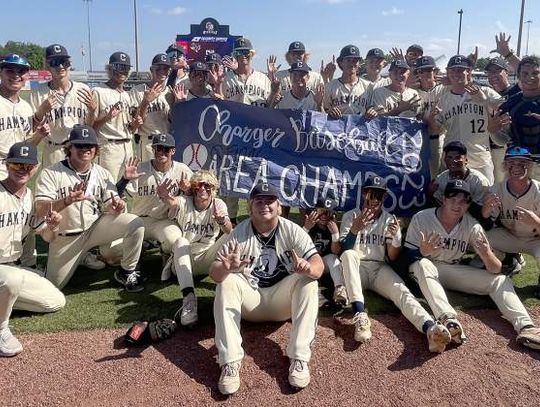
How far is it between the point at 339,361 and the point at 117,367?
199cm

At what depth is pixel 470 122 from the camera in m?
7.21

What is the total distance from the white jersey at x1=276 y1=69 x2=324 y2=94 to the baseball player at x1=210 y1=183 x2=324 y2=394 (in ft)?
13.5

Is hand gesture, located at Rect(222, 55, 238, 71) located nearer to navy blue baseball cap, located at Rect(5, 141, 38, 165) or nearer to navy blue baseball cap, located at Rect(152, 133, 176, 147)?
navy blue baseball cap, located at Rect(152, 133, 176, 147)

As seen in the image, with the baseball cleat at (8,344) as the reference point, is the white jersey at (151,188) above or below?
above

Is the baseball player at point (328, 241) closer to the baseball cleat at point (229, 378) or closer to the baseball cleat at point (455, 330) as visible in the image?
the baseball cleat at point (455, 330)

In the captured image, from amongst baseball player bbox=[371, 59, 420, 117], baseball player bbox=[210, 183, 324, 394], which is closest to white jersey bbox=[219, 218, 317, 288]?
baseball player bbox=[210, 183, 324, 394]

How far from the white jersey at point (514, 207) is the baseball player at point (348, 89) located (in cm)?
253

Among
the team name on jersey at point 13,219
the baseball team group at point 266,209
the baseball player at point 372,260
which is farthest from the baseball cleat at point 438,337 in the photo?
the team name on jersey at point 13,219

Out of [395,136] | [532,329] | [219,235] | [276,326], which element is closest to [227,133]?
[219,235]

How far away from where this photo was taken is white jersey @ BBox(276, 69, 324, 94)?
859 cm

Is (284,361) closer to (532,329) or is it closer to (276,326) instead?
(276,326)

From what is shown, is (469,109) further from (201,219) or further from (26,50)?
(26,50)

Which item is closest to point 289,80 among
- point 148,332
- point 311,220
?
point 311,220

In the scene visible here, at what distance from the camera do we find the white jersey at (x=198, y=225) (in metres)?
6.05
